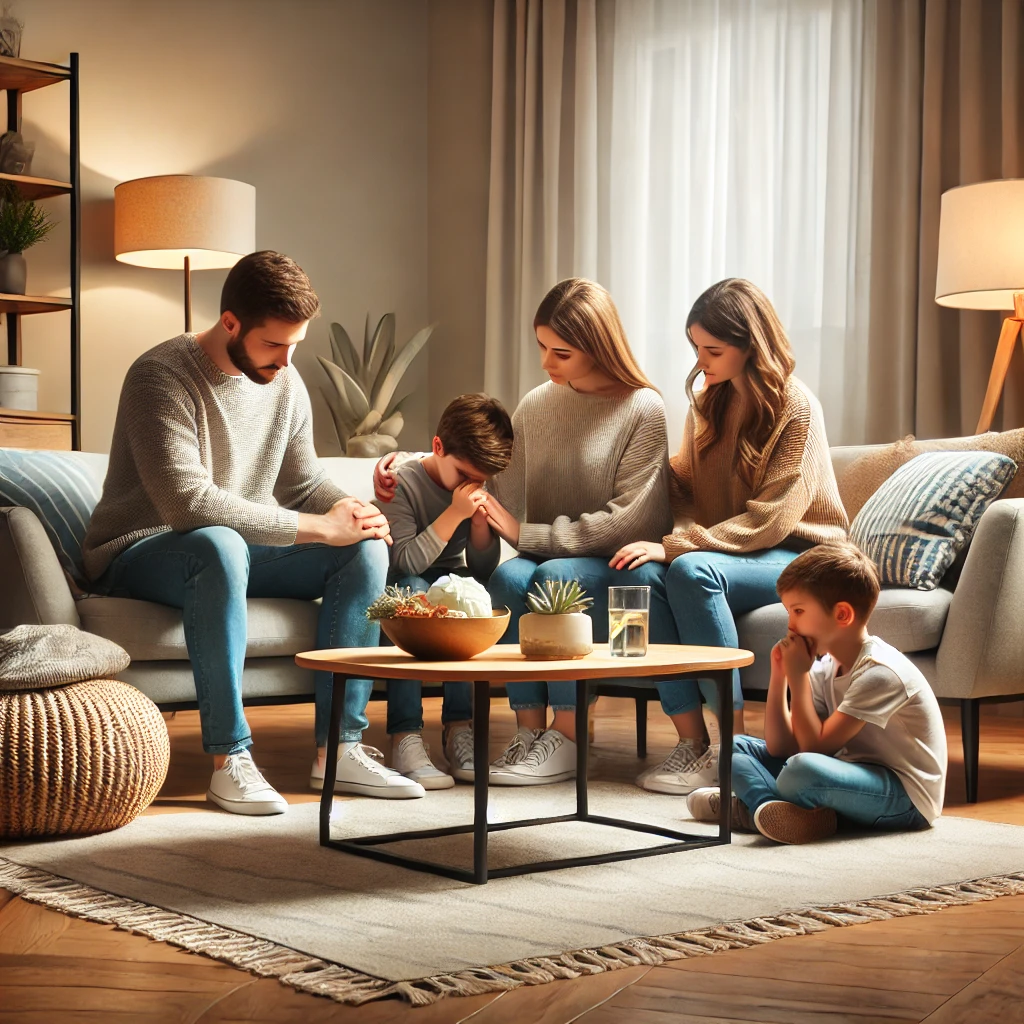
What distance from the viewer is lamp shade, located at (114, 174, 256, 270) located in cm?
444

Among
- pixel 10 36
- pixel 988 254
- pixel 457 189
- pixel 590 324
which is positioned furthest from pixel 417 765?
pixel 457 189

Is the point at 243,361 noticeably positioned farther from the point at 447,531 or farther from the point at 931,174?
the point at 931,174

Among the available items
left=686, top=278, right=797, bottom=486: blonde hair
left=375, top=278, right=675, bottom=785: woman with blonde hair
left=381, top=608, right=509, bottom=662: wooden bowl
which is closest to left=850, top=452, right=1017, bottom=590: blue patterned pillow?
left=686, top=278, right=797, bottom=486: blonde hair

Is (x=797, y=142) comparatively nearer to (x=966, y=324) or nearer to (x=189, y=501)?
(x=966, y=324)

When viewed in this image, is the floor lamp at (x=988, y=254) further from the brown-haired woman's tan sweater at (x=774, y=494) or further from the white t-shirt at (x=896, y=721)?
the white t-shirt at (x=896, y=721)

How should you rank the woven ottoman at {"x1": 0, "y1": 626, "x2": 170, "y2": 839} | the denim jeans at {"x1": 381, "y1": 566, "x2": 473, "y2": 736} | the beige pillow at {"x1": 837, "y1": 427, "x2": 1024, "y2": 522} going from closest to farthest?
the woven ottoman at {"x1": 0, "y1": 626, "x2": 170, "y2": 839} → the denim jeans at {"x1": 381, "y1": 566, "x2": 473, "y2": 736} → the beige pillow at {"x1": 837, "y1": 427, "x2": 1024, "y2": 522}

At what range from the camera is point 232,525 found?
2463 mm

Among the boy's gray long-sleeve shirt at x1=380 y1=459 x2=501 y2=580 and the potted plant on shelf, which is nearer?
the boy's gray long-sleeve shirt at x1=380 y1=459 x2=501 y2=580

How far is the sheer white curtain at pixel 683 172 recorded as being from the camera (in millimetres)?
4309

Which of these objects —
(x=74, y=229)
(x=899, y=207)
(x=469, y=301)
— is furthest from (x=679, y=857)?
(x=469, y=301)

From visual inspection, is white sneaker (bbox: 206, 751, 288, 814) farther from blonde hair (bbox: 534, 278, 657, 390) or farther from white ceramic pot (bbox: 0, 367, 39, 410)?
white ceramic pot (bbox: 0, 367, 39, 410)

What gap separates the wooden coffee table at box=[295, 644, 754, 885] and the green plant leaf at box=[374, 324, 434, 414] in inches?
117

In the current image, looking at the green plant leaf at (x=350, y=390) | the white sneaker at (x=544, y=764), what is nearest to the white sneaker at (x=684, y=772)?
the white sneaker at (x=544, y=764)

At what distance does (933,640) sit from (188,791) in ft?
4.65
